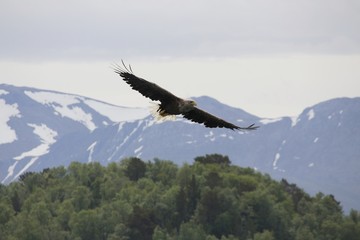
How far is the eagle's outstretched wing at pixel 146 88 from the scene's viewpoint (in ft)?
103

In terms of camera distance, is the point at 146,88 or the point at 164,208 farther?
the point at 164,208

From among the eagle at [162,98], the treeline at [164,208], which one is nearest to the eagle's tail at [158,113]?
the eagle at [162,98]

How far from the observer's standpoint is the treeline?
166 meters

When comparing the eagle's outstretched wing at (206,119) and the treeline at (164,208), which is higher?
the eagle's outstretched wing at (206,119)

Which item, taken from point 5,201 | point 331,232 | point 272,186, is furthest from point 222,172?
point 5,201

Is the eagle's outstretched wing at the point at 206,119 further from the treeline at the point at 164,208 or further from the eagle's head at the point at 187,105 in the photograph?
the treeline at the point at 164,208

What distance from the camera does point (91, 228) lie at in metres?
166

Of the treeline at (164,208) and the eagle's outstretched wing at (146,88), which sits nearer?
the eagle's outstretched wing at (146,88)

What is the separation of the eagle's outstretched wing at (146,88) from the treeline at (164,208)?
413ft

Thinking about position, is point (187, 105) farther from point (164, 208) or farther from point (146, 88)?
point (164, 208)

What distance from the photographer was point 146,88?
104ft

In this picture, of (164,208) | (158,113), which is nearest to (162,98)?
(158,113)

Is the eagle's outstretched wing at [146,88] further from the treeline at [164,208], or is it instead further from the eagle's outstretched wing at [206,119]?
the treeline at [164,208]

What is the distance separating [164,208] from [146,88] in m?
143
